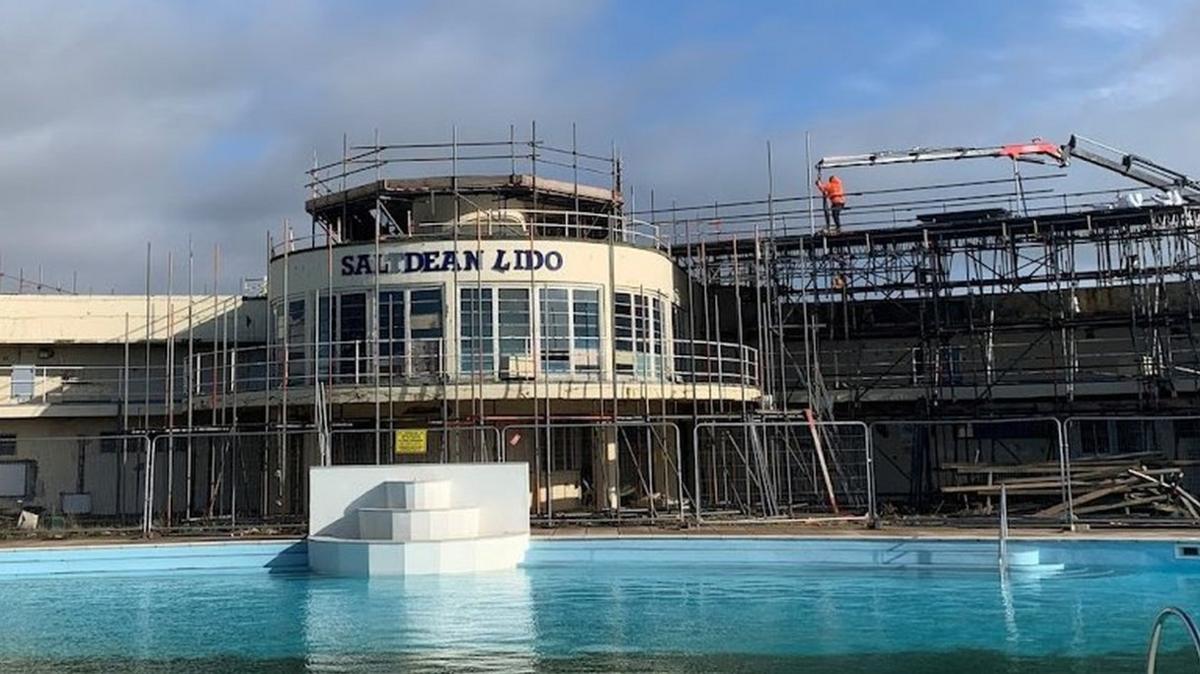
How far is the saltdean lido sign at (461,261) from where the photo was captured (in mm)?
23484

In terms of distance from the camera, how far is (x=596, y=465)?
24.2 metres

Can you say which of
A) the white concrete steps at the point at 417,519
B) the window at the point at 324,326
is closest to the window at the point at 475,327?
the window at the point at 324,326

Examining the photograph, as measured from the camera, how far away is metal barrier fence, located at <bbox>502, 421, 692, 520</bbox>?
A: 927 inches

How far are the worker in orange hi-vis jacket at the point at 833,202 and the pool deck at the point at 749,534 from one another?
38.9ft

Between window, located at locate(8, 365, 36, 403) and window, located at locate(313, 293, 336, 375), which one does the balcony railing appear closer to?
window, located at locate(313, 293, 336, 375)

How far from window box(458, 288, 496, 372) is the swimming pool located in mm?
5646

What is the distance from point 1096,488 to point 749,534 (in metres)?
7.50

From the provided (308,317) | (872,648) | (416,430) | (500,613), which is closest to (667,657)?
(872,648)

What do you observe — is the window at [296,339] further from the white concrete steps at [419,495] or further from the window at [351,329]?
the white concrete steps at [419,495]

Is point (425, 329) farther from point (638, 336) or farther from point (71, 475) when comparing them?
point (71, 475)

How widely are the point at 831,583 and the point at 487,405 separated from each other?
9.65 m

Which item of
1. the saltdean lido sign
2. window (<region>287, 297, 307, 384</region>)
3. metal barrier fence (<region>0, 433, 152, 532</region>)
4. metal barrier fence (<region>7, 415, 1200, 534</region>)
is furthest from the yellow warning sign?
metal barrier fence (<region>0, 433, 152, 532</region>)

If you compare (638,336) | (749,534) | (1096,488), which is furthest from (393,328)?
(1096,488)

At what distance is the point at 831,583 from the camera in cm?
1600
